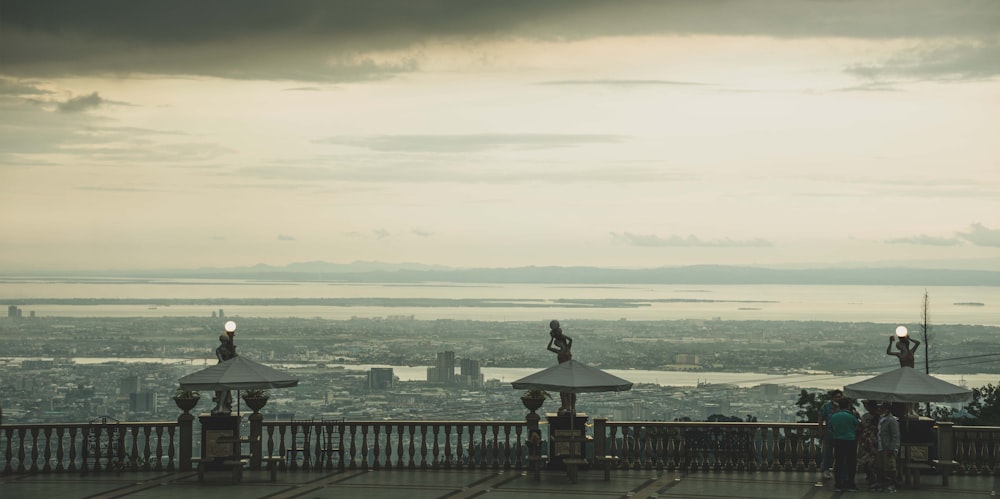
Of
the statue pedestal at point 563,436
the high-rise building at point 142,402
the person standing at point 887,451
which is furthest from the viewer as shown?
the high-rise building at point 142,402

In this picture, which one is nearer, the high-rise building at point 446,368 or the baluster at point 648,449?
the baluster at point 648,449

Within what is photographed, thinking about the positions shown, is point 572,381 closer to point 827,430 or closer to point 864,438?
point 827,430

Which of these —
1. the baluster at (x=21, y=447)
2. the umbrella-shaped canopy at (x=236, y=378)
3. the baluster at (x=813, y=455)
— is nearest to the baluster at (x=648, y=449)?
the baluster at (x=813, y=455)

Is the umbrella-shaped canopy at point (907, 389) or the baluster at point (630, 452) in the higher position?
the umbrella-shaped canopy at point (907, 389)

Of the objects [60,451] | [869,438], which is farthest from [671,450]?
[60,451]

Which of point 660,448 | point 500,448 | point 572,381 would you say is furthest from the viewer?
point 500,448

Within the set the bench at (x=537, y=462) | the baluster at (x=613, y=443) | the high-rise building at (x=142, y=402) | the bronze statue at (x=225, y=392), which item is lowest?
the high-rise building at (x=142, y=402)

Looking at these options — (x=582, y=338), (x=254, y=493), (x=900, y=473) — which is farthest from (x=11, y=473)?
(x=582, y=338)

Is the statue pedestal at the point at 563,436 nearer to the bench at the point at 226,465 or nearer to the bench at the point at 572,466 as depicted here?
the bench at the point at 572,466
